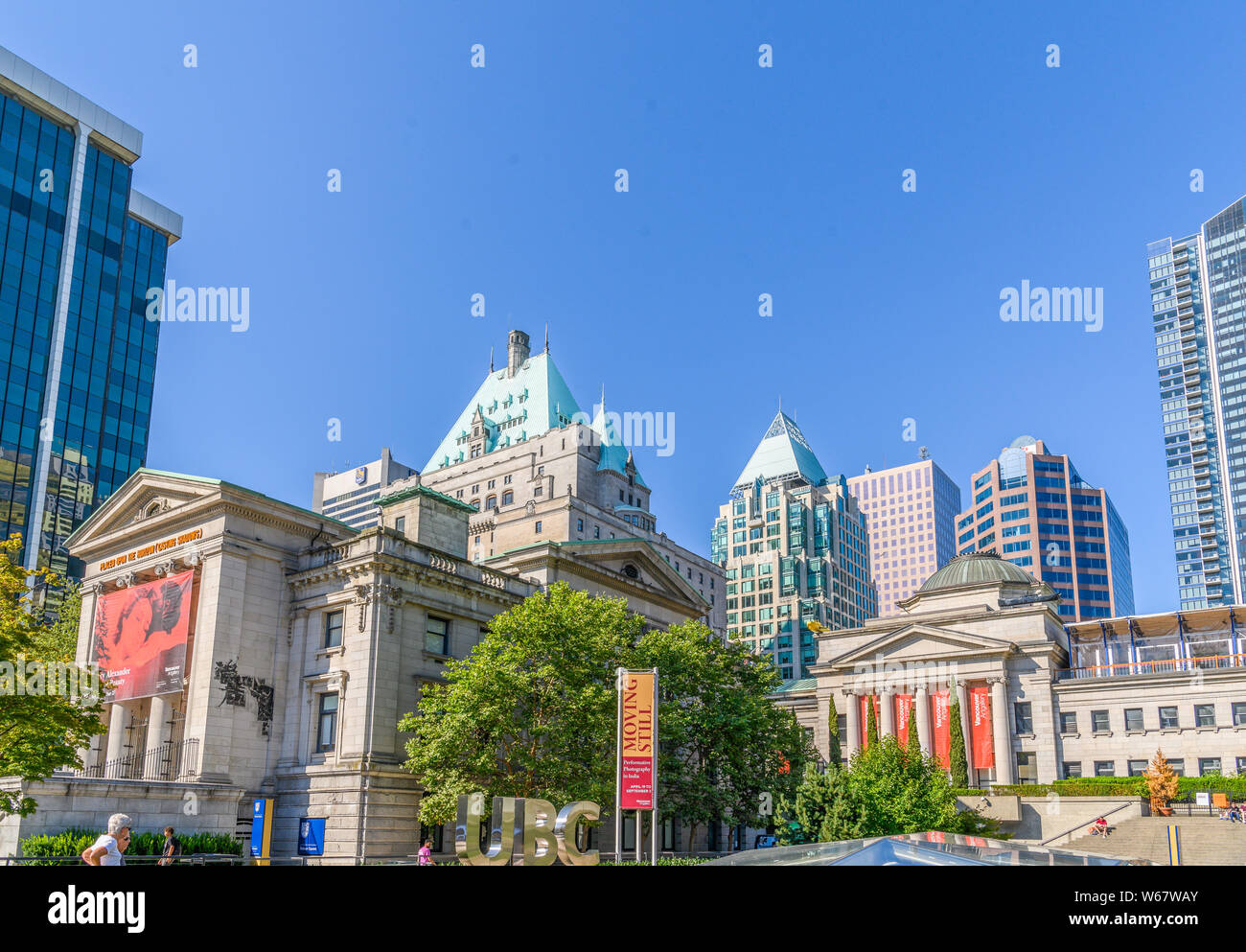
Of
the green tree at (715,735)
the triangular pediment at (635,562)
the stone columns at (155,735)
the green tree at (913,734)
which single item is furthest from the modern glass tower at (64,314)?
the green tree at (913,734)

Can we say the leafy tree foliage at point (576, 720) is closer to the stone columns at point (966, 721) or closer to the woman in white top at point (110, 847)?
the woman in white top at point (110, 847)

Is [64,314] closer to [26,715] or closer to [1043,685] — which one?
[26,715]

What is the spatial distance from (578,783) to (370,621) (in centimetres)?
1266

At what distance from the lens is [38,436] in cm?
10862

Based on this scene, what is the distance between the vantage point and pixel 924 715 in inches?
3371

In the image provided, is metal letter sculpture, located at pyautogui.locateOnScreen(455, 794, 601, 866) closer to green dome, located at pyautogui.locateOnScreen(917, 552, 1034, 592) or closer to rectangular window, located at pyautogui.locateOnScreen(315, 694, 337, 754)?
rectangular window, located at pyautogui.locateOnScreen(315, 694, 337, 754)

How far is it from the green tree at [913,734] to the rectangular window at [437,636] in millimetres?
35873

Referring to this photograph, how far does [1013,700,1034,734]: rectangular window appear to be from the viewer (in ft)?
270

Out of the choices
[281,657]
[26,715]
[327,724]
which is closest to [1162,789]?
[327,724]

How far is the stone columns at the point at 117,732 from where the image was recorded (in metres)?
52.3

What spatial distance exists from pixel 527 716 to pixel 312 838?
37.0ft

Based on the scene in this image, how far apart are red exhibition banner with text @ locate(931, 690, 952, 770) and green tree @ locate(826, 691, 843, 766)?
8.09 metres

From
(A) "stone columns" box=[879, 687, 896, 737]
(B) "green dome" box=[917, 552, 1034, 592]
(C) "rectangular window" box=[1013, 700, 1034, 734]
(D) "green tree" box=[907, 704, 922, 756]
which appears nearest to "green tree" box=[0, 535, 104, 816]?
(D) "green tree" box=[907, 704, 922, 756]
